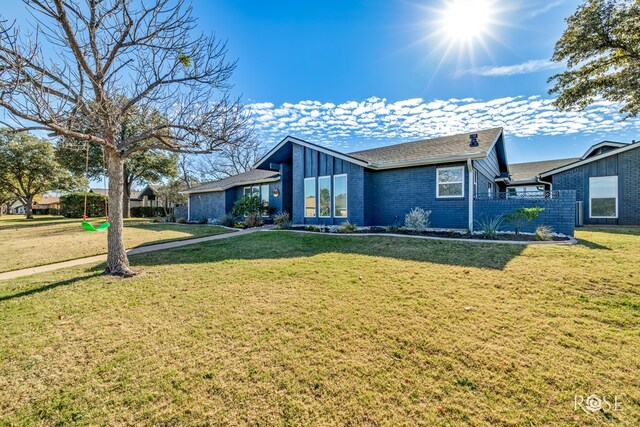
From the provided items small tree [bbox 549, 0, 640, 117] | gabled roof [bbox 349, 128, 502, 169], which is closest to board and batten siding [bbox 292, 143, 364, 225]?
gabled roof [bbox 349, 128, 502, 169]

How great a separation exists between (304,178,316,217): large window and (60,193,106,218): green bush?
32302 mm

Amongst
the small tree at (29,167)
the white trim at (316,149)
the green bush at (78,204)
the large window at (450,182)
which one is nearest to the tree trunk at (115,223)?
the white trim at (316,149)

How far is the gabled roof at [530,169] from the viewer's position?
2011 cm

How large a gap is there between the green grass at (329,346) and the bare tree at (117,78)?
2963mm

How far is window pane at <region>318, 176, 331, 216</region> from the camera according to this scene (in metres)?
13.8

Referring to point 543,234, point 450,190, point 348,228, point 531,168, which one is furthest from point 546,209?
point 531,168

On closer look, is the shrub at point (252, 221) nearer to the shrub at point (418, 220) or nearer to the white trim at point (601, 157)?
the shrub at point (418, 220)

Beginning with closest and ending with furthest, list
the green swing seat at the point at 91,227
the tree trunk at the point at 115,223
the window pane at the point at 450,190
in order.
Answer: the green swing seat at the point at 91,227, the tree trunk at the point at 115,223, the window pane at the point at 450,190

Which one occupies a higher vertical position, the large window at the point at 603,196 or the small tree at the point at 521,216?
the large window at the point at 603,196

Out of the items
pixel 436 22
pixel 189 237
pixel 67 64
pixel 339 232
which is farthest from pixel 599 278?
pixel 189 237

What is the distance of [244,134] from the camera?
A: 755 cm

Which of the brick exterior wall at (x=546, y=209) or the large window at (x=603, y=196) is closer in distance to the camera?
the brick exterior wall at (x=546, y=209)

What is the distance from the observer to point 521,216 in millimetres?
9438

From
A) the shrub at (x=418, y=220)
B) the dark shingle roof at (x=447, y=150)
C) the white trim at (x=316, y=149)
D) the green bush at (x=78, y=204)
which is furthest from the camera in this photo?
the green bush at (x=78, y=204)
